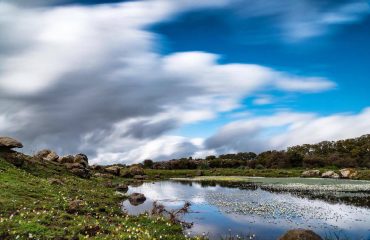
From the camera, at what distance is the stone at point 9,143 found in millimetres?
56344

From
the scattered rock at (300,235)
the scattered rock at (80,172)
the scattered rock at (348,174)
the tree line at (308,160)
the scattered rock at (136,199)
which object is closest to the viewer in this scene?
the scattered rock at (300,235)

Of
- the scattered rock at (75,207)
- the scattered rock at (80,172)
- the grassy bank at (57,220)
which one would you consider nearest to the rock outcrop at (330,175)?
the scattered rock at (80,172)

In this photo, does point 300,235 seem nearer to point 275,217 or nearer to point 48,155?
point 275,217

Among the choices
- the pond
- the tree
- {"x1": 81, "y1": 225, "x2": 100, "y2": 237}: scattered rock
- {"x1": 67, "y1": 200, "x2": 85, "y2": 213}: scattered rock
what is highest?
the tree

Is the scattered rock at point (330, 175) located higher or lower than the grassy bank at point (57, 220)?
higher

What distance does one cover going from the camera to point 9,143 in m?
56.5

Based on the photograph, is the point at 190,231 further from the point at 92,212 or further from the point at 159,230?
the point at 92,212

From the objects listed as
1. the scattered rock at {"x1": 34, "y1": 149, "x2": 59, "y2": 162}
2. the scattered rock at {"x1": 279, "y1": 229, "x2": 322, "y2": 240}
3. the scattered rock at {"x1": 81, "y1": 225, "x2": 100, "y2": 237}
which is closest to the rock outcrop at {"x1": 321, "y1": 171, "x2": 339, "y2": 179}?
the scattered rock at {"x1": 34, "y1": 149, "x2": 59, "y2": 162}

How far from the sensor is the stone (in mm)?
56344

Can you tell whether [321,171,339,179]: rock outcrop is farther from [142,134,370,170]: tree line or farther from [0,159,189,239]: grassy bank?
[0,159,189,239]: grassy bank

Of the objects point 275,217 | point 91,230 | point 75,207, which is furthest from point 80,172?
point 91,230

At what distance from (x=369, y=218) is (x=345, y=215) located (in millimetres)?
2222

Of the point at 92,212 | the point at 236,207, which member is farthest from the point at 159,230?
the point at 236,207

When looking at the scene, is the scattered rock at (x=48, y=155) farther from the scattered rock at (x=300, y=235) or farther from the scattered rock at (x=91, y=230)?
the scattered rock at (x=300, y=235)
